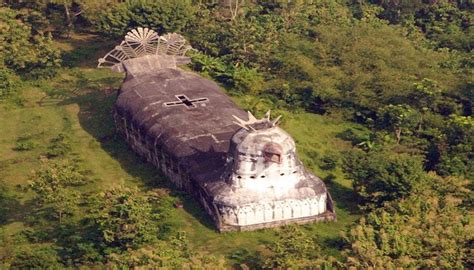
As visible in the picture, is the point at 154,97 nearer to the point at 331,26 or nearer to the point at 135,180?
the point at 135,180

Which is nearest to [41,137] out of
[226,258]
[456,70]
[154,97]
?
[154,97]

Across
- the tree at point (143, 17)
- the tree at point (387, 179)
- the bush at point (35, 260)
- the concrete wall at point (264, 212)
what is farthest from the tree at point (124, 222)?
the tree at point (143, 17)

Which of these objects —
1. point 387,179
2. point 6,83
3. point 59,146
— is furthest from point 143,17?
point 387,179

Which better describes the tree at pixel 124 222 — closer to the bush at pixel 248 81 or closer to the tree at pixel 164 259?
the tree at pixel 164 259

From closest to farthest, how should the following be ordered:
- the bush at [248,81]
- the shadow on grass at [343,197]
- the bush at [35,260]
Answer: the bush at [35,260] < the shadow on grass at [343,197] < the bush at [248,81]

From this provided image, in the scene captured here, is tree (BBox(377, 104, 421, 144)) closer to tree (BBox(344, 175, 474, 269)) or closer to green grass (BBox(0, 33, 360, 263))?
green grass (BBox(0, 33, 360, 263))

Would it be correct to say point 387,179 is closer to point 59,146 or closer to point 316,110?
point 316,110
